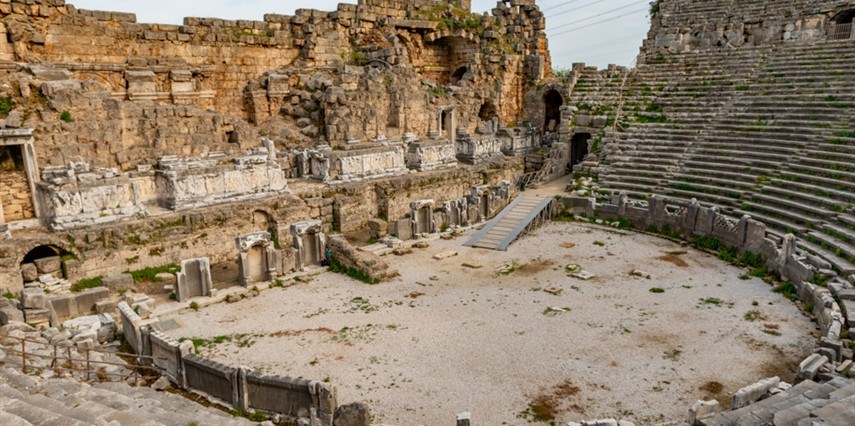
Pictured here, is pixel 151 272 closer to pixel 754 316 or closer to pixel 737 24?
pixel 754 316

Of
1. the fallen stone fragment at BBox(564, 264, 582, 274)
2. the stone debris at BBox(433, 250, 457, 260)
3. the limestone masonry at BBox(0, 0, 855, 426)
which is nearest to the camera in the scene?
the limestone masonry at BBox(0, 0, 855, 426)

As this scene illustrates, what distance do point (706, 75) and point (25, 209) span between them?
24.9 m

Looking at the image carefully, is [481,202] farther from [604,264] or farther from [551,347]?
[551,347]

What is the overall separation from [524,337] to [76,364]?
8.08 meters

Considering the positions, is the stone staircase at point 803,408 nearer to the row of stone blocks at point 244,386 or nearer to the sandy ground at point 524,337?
the sandy ground at point 524,337

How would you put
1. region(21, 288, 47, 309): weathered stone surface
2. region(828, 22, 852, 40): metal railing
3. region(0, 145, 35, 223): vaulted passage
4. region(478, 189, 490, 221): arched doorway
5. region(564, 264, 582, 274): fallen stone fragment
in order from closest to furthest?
region(21, 288, 47, 309): weathered stone surface
region(0, 145, 35, 223): vaulted passage
region(564, 264, 582, 274): fallen stone fragment
region(478, 189, 490, 221): arched doorway
region(828, 22, 852, 40): metal railing

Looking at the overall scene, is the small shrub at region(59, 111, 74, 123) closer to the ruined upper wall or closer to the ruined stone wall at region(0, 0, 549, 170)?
the ruined stone wall at region(0, 0, 549, 170)

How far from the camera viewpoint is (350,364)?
36.4 feet

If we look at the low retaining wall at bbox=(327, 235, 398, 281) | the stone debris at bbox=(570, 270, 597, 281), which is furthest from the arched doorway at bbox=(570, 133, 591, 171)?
the low retaining wall at bbox=(327, 235, 398, 281)

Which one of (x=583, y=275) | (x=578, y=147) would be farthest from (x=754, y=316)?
(x=578, y=147)

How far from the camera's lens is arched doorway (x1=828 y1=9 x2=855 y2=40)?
2552 centimetres

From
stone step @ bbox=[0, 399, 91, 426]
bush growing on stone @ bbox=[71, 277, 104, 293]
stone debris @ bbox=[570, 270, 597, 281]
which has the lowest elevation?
stone debris @ bbox=[570, 270, 597, 281]

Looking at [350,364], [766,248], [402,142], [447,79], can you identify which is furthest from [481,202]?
[447,79]

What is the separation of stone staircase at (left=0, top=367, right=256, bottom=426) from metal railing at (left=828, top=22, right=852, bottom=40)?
2851 cm
